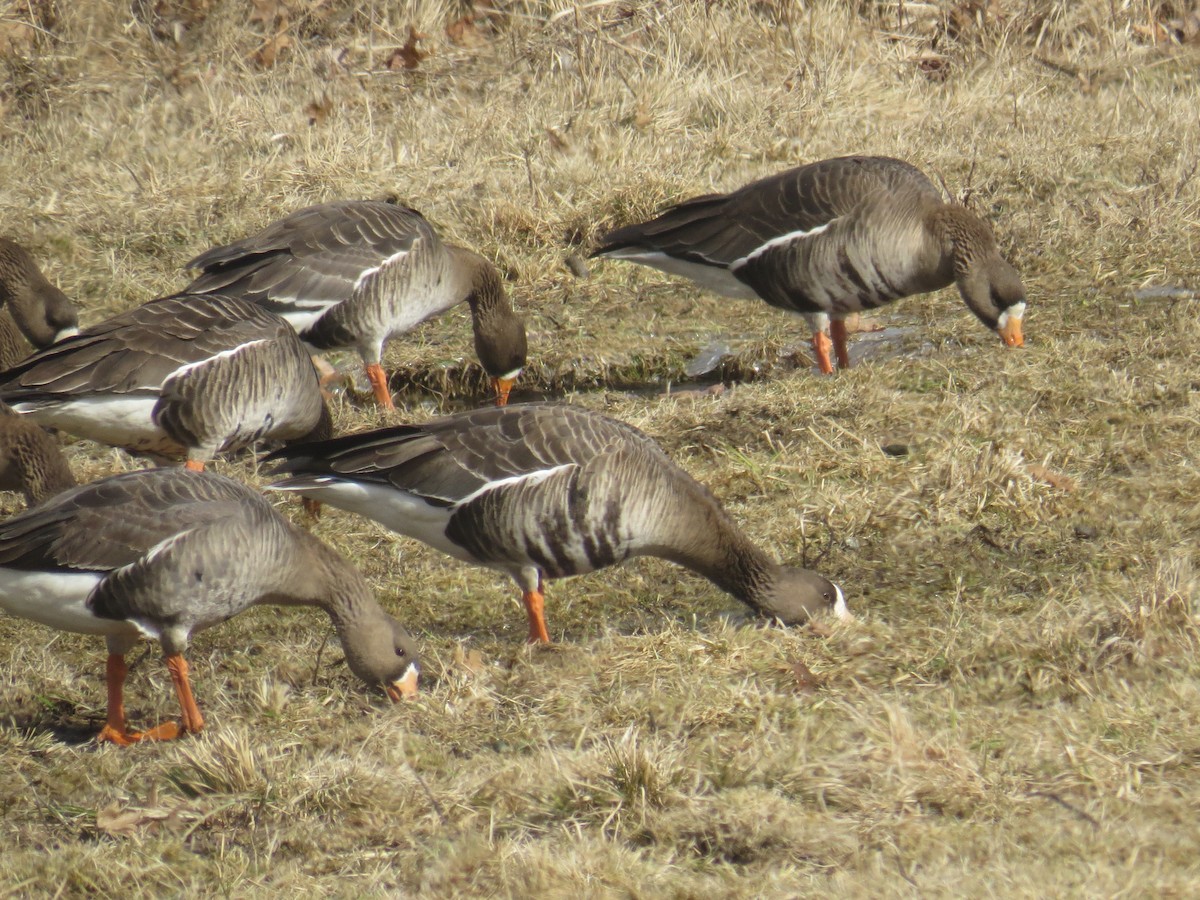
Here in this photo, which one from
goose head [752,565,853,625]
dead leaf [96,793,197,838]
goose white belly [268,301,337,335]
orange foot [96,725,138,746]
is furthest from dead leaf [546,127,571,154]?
dead leaf [96,793,197,838]

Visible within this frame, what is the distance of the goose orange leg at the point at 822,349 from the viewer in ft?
25.5

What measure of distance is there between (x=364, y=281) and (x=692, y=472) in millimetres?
2238

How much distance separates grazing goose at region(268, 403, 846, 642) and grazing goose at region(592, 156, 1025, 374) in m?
2.45

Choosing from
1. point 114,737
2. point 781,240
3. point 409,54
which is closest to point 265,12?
point 409,54

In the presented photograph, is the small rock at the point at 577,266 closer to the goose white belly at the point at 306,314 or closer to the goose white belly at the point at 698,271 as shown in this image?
the goose white belly at the point at 698,271

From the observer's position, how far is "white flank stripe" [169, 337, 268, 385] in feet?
21.7

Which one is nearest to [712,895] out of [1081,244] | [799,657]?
[799,657]

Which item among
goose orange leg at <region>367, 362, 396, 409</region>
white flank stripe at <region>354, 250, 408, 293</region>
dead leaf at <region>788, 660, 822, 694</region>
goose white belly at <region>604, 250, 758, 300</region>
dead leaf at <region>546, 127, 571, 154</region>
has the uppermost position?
white flank stripe at <region>354, 250, 408, 293</region>

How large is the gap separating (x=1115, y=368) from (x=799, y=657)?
9.46 feet

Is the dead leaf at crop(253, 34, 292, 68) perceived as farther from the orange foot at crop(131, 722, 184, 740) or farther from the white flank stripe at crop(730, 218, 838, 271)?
the orange foot at crop(131, 722, 184, 740)

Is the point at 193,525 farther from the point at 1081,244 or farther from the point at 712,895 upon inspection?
the point at 1081,244

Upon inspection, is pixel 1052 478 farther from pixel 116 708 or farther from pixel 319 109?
pixel 319 109

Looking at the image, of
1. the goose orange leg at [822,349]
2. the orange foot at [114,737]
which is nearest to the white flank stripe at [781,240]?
the goose orange leg at [822,349]

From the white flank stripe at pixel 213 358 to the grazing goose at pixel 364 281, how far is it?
87 cm
